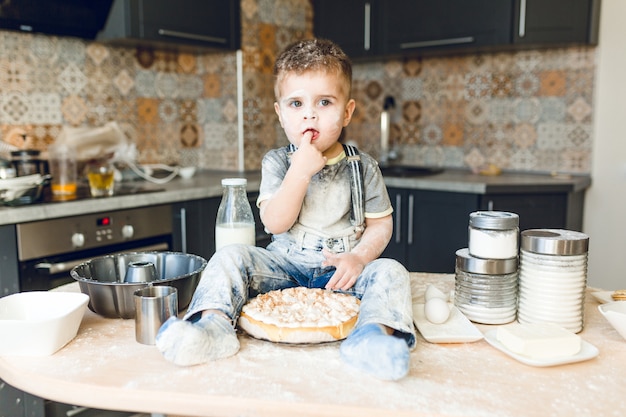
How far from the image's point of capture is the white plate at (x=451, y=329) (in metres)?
0.96

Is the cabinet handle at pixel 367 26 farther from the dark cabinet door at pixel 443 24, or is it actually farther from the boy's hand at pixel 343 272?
the boy's hand at pixel 343 272

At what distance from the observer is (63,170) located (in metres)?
2.34

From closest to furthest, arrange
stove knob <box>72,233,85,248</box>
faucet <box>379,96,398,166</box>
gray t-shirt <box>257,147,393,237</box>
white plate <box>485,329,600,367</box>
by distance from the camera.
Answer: white plate <box>485,329,600,367</box> < gray t-shirt <box>257,147,393,237</box> < stove knob <box>72,233,85,248</box> < faucet <box>379,96,398,166</box>

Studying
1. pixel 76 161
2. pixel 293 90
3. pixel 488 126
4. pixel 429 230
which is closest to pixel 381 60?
pixel 488 126

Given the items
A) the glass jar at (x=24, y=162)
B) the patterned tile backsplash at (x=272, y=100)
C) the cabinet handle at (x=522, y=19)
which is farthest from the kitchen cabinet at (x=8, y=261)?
the cabinet handle at (x=522, y=19)

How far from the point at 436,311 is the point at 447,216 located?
1.81 m

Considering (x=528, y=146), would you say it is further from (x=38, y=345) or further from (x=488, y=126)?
(x=38, y=345)

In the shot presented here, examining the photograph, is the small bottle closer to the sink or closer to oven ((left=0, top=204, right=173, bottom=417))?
oven ((left=0, top=204, right=173, bottom=417))

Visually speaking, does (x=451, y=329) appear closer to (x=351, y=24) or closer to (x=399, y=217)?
(x=399, y=217)

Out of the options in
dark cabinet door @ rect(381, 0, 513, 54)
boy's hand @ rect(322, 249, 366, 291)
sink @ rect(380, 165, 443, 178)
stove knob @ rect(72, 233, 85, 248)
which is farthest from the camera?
sink @ rect(380, 165, 443, 178)

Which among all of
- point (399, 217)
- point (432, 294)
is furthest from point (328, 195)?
point (399, 217)

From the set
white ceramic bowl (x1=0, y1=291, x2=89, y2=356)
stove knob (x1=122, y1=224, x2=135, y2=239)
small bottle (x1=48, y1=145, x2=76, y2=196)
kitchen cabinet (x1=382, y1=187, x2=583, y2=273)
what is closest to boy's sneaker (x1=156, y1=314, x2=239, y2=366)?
white ceramic bowl (x1=0, y1=291, x2=89, y2=356)

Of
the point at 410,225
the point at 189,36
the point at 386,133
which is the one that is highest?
the point at 189,36

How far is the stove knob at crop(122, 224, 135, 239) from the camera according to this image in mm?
2297
